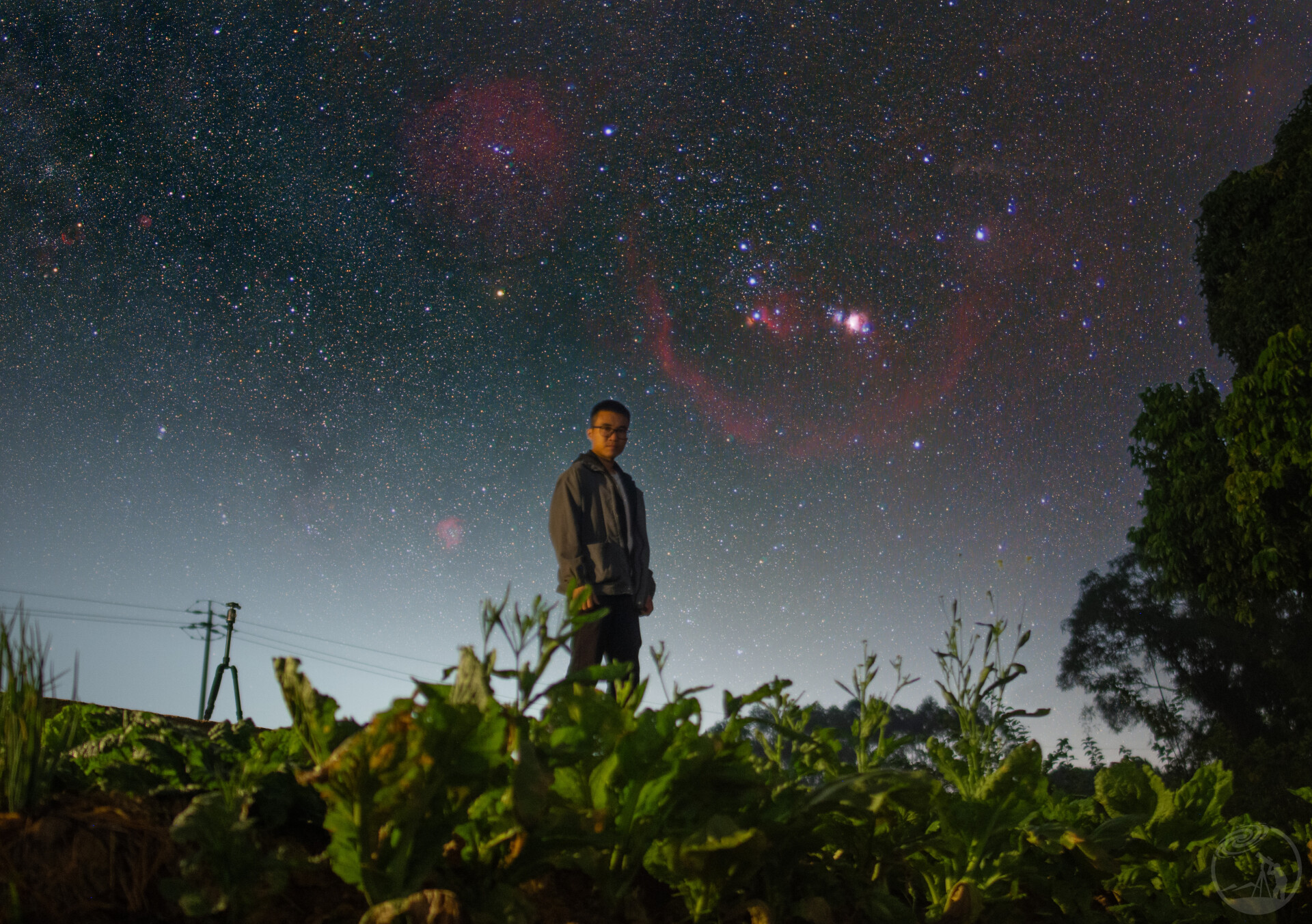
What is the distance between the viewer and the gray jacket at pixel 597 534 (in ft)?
13.0

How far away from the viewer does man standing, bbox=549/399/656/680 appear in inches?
155

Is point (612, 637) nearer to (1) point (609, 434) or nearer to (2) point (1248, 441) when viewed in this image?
(1) point (609, 434)

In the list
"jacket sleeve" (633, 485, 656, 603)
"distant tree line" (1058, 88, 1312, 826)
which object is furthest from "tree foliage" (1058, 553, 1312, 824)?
"jacket sleeve" (633, 485, 656, 603)

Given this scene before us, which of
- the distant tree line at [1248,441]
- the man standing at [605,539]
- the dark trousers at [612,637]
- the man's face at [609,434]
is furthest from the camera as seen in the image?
the distant tree line at [1248,441]

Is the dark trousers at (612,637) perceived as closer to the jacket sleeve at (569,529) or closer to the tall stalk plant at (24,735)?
the jacket sleeve at (569,529)

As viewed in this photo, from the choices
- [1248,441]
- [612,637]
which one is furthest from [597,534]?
[1248,441]

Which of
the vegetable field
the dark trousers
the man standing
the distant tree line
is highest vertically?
the distant tree line

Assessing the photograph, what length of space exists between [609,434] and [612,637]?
1123mm

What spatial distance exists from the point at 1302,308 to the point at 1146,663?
541 inches

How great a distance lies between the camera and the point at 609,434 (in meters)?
4.37

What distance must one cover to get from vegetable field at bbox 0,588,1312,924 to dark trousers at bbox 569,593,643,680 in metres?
1.74

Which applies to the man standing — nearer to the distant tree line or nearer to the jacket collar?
the jacket collar

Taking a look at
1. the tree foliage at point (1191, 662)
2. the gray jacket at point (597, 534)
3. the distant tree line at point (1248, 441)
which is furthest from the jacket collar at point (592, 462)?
the tree foliage at point (1191, 662)

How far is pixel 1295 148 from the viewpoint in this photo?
39.0 feet
